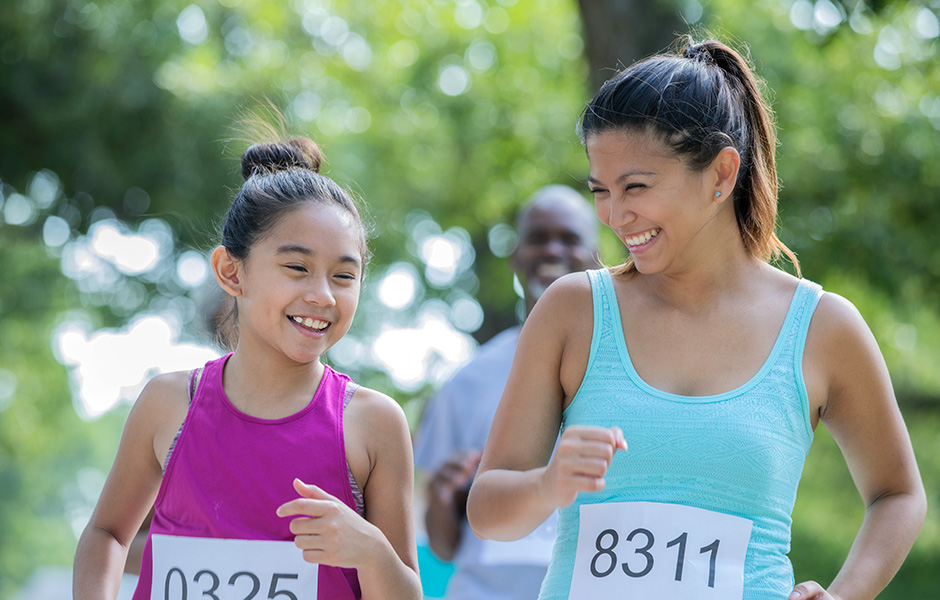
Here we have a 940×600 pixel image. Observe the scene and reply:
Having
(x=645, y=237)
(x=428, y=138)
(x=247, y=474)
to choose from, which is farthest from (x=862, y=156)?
(x=247, y=474)

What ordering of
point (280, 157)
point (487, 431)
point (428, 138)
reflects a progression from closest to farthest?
point (280, 157), point (487, 431), point (428, 138)

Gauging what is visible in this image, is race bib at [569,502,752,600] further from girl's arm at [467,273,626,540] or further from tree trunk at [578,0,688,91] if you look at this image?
tree trunk at [578,0,688,91]

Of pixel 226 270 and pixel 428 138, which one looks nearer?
pixel 226 270

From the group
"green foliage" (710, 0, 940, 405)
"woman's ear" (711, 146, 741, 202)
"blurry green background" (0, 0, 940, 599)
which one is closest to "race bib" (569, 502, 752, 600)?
"woman's ear" (711, 146, 741, 202)

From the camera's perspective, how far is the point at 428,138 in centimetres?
1109

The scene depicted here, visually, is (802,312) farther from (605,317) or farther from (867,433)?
(605,317)

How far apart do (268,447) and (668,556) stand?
0.89 meters

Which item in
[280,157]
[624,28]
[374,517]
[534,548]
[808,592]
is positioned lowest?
[808,592]

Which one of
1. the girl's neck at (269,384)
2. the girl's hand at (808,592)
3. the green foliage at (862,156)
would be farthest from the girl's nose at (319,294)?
the green foliage at (862,156)

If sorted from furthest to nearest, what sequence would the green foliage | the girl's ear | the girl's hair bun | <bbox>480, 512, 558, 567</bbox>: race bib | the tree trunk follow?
1. the green foliage
2. the tree trunk
3. <bbox>480, 512, 558, 567</bbox>: race bib
4. the girl's hair bun
5. the girl's ear

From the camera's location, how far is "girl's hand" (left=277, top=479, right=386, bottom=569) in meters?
1.95

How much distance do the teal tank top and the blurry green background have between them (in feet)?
13.8

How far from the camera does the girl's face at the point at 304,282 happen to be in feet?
7.44

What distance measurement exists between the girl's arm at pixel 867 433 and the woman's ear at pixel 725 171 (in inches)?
12.4
